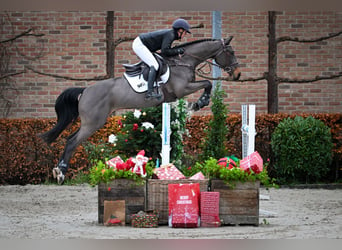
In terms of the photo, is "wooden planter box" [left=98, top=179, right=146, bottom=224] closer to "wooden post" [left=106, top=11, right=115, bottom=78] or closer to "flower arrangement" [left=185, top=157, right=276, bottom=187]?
"flower arrangement" [left=185, top=157, right=276, bottom=187]

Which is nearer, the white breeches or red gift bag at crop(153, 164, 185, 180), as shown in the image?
red gift bag at crop(153, 164, 185, 180)

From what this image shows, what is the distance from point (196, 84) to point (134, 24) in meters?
5.05

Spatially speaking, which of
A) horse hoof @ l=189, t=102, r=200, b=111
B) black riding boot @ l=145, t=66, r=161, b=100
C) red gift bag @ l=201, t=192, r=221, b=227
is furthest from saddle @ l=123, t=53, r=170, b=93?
red gift bag @ l=201, t=192, r=221, b=227

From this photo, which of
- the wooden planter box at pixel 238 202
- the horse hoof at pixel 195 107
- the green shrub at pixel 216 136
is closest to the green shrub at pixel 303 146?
the green shrub at pixel 216 136

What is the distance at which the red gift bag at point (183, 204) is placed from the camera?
6.85 m

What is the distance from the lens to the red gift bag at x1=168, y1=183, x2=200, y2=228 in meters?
6.85

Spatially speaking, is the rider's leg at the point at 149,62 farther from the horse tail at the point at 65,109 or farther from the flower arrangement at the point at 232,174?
the flower arrangement at the point at 232,174

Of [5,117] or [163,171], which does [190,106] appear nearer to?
[163,171]

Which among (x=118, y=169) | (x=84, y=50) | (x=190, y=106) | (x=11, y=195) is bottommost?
(x=11, y=195)

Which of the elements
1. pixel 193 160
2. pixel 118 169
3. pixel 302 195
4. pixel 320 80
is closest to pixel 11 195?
pixel 193 160

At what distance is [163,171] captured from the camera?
7.21 metres

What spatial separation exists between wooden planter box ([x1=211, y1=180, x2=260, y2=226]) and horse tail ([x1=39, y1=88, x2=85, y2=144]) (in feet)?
6.83

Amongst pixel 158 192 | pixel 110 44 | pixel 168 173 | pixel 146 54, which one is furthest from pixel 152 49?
pixel 110 44

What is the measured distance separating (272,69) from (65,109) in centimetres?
524
